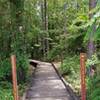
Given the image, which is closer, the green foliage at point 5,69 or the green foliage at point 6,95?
the green foliage at point 6,95

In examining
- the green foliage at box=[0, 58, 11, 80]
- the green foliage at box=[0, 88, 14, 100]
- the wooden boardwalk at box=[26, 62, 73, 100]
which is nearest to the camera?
the green foliage at box=[0, 88, 14, 100]

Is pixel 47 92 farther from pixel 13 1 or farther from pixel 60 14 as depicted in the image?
pixel 60 14

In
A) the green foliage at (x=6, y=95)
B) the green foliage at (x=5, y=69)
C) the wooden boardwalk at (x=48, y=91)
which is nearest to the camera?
the green foliage at (x=6, y=95)

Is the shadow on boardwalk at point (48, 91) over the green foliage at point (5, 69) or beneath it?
beneath

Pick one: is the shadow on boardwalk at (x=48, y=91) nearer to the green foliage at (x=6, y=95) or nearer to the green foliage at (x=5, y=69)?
the green foliage at (x=6, y=95)

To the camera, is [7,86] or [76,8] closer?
[7,86]

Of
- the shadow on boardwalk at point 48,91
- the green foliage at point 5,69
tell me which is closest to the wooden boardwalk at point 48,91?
the shadow on boardwalk at point 48,91

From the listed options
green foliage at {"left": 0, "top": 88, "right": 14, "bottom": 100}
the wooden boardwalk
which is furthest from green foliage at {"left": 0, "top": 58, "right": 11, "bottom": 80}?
green foliage at {"left": 0, "top": 88, "right": 14, "bottom": 100}

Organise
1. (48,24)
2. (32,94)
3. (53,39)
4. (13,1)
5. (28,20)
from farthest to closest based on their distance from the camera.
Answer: (48,24) < (53,39) < (28,20) < (13,1) < (32,94)

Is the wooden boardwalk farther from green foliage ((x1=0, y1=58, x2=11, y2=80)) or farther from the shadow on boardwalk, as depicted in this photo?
green foliage ((x1=0, y1=58, x2=11, y2=80))

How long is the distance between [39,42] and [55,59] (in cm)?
527

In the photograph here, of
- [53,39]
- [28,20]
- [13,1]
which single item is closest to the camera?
[13,1]

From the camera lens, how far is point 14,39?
1458 centimetres

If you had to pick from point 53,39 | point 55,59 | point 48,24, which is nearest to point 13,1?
point 55,59
